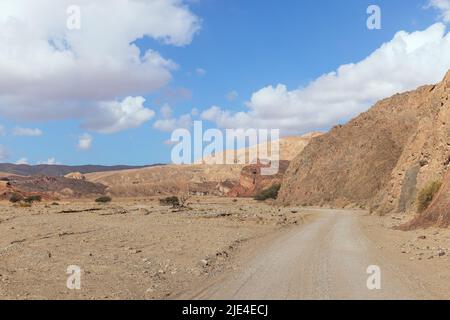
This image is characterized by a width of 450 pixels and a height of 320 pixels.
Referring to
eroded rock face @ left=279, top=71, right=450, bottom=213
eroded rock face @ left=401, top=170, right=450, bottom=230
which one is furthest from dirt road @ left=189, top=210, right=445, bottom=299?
eroded rock face @ left=279, top=71, right=450, bottom=213

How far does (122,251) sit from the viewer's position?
18.3 m

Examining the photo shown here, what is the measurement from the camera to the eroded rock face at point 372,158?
47.1 meters

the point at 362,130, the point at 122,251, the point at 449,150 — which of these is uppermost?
the point at 362,130

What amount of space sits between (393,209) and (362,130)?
1661 inches

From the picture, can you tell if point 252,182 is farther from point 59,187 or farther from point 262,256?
point 262,256

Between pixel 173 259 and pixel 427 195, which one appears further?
pixel 427 195

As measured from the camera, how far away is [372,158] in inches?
3000

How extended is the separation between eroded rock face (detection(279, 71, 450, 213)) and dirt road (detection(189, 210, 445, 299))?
29.5m

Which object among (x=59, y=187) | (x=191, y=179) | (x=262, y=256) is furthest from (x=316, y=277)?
(x=191, y=179)

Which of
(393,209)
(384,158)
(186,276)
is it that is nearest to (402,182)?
(393,209)

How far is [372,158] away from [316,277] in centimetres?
6726

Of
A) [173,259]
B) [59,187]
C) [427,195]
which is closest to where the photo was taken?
[173,259]

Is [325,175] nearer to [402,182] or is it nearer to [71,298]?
[402,182]

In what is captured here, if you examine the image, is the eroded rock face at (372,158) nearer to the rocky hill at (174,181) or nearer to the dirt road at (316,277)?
the dirt road at (316,277)
